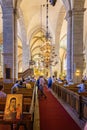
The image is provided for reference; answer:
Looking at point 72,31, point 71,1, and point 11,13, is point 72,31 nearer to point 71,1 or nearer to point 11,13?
point 71,1

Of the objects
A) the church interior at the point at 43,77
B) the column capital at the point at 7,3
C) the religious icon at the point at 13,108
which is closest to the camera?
the religious icon at the point at 13,108

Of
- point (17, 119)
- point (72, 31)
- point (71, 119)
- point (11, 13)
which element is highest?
point (11, 13)

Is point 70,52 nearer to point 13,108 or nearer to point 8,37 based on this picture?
point 8,37

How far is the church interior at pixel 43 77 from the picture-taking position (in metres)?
6.36

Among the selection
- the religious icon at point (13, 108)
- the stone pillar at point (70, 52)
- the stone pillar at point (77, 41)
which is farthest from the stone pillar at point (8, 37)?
the religious icon at point (13, 108)

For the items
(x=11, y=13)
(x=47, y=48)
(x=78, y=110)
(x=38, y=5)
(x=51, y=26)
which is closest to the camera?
(x=78, y=110)

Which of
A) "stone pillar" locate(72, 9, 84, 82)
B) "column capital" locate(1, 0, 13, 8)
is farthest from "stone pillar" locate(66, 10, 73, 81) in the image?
"column capital" locate(1, 0, 13, 8)

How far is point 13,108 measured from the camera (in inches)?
136

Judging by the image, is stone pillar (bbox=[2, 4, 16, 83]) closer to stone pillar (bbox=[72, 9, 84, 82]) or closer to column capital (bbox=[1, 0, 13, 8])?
column capital (bbox=[1, 0, 13, 8])

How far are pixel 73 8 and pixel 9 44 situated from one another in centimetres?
609

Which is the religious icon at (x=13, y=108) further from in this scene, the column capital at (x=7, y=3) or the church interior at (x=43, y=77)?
the column capital at (x=7, y=3)

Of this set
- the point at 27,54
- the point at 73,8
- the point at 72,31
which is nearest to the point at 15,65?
the point at 72,31

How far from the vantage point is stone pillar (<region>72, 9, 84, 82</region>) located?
58.5 feet

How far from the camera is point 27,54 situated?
3281cm
